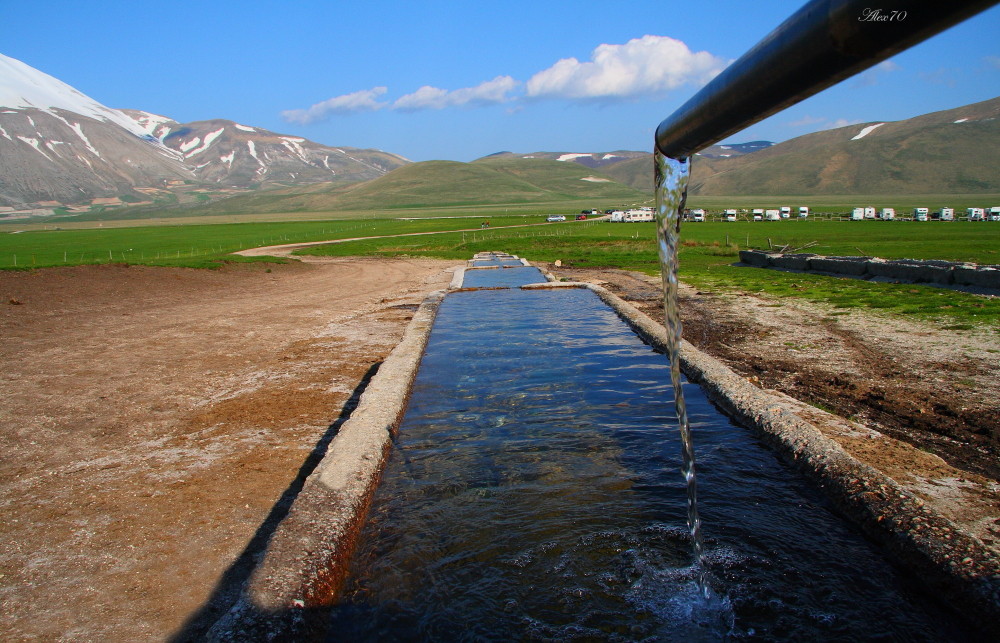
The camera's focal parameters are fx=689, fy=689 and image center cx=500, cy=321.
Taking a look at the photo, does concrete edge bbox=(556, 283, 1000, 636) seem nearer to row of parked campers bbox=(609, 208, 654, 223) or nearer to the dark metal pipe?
the dark metal pipe

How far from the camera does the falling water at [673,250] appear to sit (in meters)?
3.35

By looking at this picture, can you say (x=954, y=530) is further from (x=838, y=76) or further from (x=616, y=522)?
(x=838, y=76)

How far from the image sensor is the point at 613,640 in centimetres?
397

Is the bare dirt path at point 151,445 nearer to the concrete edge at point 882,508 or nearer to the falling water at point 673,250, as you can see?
the falling water at point 673,250

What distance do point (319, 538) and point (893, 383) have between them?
288 inches

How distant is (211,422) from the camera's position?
25.7ft

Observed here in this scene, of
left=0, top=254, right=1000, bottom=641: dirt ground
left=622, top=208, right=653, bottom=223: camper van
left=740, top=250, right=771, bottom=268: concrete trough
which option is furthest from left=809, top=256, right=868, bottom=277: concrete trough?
left=622, top=208, right=653, bottom=223: camper van

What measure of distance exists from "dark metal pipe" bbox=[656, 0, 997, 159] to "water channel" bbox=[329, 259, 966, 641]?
320 centimetres

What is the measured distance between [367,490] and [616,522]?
6.72 feet

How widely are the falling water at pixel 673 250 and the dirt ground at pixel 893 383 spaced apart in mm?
1792

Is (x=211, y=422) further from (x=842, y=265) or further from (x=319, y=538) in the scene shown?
(x=842, y=265)

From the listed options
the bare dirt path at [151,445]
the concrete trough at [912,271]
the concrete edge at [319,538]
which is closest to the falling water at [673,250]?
the concrete edge at [319,538]

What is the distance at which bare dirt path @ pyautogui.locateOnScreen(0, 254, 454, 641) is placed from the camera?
172 inches

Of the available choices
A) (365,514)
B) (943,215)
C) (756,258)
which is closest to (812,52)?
(365,514)
